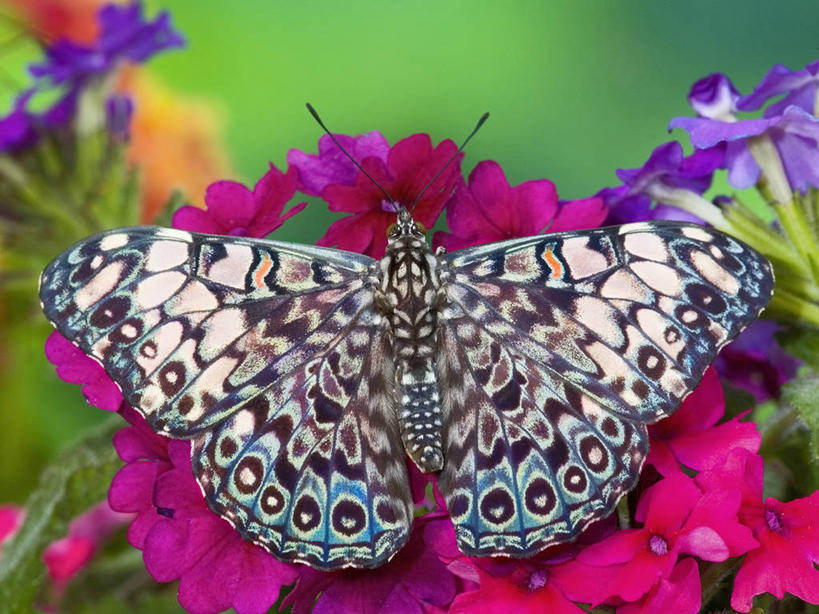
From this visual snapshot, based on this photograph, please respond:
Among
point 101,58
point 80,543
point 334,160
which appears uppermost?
point 334,160

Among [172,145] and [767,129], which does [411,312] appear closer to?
→ [767,129]

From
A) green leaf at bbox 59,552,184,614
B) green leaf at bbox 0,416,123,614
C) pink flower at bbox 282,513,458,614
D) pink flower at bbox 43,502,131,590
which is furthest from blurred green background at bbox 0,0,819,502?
pink flower at bbox 282,513,458,614

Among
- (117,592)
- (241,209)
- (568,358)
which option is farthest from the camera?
(117,592)

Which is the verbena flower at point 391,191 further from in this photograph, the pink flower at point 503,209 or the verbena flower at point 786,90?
the verbena flower at point 786,90

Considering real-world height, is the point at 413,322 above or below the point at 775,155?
below

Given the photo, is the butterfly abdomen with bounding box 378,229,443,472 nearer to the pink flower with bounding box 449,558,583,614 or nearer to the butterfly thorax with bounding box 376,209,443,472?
the butterfly thorax with bounding box 376,209,443,472

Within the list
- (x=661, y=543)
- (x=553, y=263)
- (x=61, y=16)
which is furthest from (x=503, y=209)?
(x=61, y=16)
